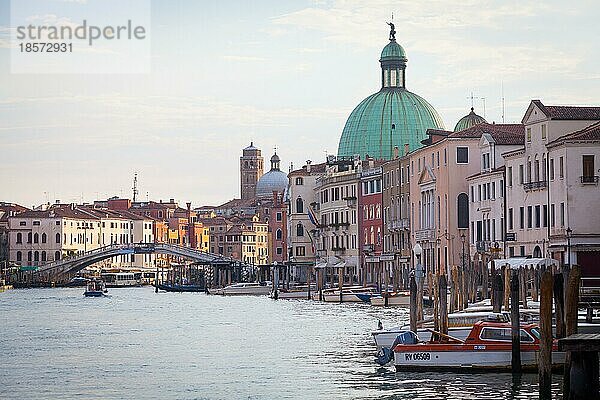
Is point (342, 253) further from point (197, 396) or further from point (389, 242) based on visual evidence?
point (197, 396)

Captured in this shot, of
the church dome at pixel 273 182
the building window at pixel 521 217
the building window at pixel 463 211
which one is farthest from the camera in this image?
the church dome at pixel 273 182

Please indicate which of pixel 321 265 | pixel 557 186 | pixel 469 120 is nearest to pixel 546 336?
pixel 557 186

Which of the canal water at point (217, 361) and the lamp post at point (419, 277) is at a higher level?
the lamp post at point (419, 277)

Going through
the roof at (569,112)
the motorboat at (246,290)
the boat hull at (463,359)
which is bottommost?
the boat hull at (463,359)

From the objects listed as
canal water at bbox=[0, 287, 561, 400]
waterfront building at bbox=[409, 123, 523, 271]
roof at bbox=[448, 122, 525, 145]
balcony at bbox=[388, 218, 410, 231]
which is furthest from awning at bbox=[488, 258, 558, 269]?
balcony at bbox=[388, 218, 410, 231]

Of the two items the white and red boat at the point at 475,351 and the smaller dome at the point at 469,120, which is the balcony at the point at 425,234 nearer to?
the smaller dome at the point at 469,120

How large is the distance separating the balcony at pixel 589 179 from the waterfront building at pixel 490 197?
18.6 feet

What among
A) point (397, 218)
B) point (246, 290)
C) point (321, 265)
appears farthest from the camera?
point (246, 290)

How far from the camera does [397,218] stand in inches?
2215

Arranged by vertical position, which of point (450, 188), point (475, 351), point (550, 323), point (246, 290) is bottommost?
point (475, 351)

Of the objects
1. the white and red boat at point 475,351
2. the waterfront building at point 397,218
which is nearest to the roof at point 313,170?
the waterfront building at point 397,218

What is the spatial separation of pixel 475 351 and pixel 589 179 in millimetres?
14017

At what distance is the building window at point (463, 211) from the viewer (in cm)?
4678

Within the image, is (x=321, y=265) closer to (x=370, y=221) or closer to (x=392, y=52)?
(x=370, y=221)
